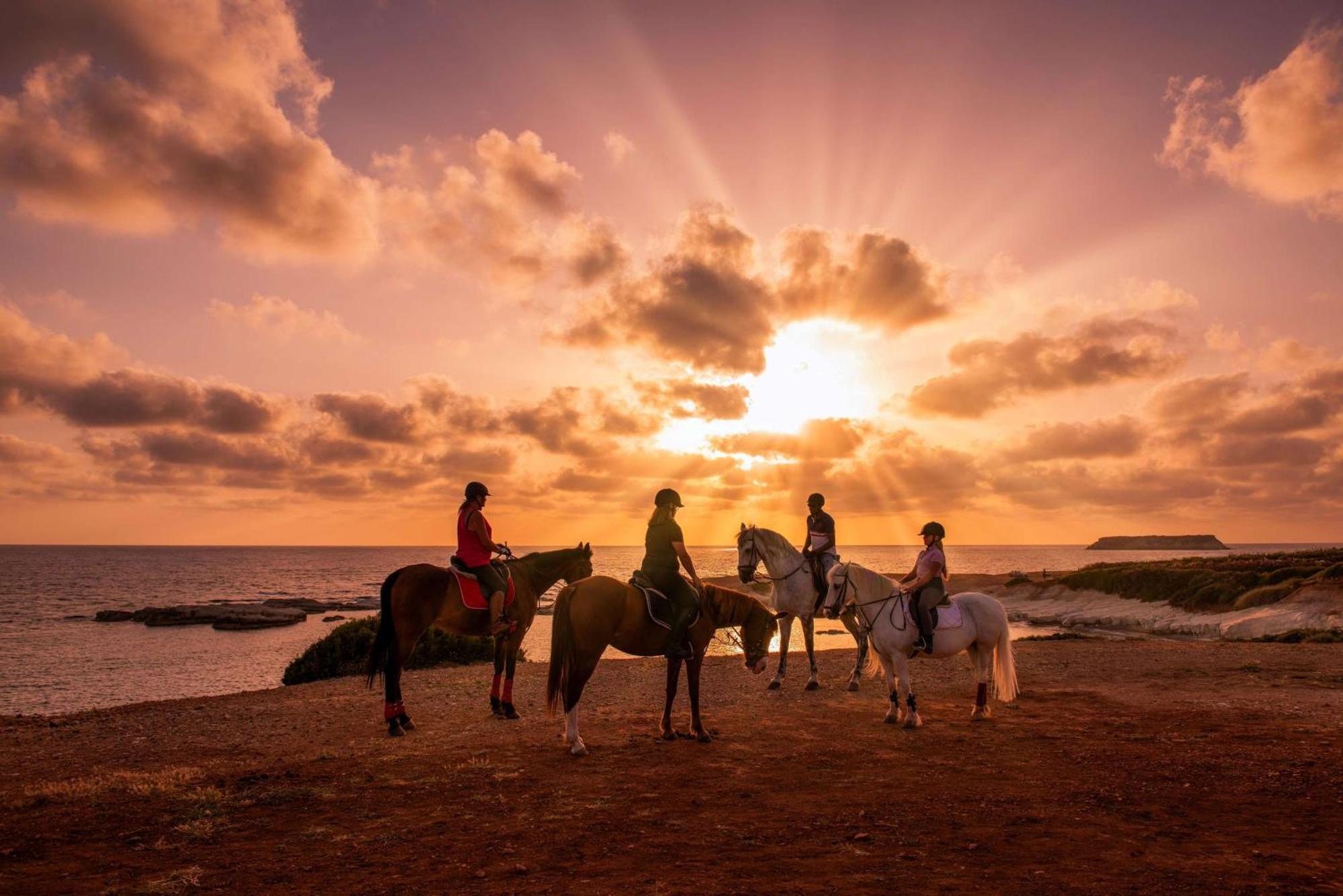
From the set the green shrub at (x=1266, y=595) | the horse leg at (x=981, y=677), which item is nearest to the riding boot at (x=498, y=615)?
the horse leg at (x=981, y=677)

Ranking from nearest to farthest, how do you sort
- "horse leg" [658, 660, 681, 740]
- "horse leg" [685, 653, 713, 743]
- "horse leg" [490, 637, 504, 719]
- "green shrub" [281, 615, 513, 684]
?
"horse leg" [685, 653, 713, 743]
"horse leg" [658, 660, 681, 740]
"horse leg" [490, 637, 504, 719]
"green shrub" [281, 615, 513, 684]

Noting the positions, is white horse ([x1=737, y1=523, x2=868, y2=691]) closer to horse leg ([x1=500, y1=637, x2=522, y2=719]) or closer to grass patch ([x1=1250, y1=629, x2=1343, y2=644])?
horse leg ([x1=500, y1=637, x2=522, y2=719])

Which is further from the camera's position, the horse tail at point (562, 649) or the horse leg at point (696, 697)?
the horse leg at point (696, 697)

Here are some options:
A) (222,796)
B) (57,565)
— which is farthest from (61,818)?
(57,565)

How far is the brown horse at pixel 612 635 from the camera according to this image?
8.93 m

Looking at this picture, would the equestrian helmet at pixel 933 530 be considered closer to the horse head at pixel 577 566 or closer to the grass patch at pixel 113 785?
the horse head at pixel 577 566

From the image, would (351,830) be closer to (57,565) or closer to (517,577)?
(517,577)

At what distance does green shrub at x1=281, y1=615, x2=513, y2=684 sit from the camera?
19.6m

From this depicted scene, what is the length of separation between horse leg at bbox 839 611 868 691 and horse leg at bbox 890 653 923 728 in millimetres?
2854

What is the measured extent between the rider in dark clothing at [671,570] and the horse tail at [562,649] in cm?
122

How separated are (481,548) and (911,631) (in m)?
6.99

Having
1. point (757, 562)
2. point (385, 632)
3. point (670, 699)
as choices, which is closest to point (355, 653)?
point (385, 632)

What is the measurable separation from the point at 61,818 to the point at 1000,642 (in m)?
12.2

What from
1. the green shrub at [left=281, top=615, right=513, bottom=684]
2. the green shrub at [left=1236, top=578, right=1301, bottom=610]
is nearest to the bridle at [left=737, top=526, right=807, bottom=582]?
the green shrub at [left=281, top=615, right=513, bottom=684]
